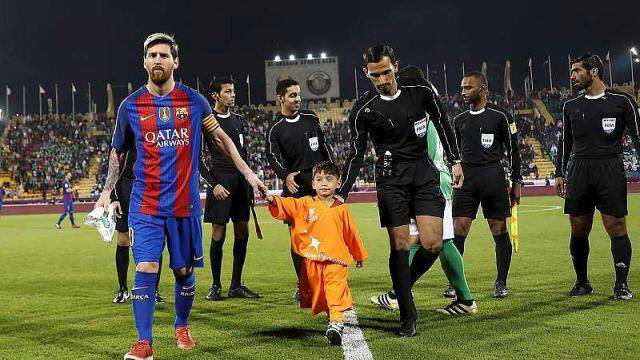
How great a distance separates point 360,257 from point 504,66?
62.1 meters

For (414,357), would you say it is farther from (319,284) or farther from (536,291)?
(536,291)

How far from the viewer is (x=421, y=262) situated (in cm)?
535

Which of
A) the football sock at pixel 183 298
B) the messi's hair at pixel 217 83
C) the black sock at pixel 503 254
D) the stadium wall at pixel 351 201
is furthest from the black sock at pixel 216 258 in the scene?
the stadium wall at pixel 351 201

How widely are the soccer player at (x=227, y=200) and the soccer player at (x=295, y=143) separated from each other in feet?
1.71

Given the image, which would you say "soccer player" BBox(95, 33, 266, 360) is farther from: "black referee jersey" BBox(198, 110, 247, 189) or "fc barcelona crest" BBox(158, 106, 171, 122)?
"black referee jersey" BBox(198, 110, 247, 189)

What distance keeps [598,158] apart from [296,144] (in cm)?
331

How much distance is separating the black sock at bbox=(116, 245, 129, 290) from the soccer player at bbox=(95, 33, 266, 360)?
256cm

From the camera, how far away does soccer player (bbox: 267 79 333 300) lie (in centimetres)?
679

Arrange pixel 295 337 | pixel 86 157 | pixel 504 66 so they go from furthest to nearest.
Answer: pixel 504 66 → pixel 86 157 → pixel 295 337

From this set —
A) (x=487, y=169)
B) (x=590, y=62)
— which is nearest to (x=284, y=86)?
(x=487, y=169)

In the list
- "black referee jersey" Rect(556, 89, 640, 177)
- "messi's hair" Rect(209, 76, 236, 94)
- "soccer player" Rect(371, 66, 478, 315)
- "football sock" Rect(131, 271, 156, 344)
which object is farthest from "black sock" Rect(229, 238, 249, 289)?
"black referee jersey" Rect(556, 89, 640, 177)

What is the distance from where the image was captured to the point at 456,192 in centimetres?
681

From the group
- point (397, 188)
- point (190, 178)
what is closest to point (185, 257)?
point (190, 178)

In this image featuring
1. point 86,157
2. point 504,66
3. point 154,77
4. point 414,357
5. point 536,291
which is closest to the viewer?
point 414,357
